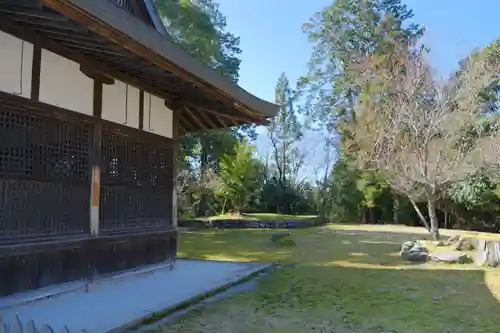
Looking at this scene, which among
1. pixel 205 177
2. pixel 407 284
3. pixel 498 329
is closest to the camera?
pixel 498 329

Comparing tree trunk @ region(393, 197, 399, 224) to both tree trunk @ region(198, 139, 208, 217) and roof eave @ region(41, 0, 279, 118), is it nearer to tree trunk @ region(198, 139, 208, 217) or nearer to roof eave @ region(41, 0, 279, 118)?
tree trunk @ region(198, 139, 208, 217)

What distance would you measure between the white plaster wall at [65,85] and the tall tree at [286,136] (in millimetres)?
21617

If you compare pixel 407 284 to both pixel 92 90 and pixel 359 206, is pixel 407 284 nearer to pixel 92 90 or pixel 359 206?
pixel 92 90

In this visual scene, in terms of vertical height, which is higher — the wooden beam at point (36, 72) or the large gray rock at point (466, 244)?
the wooden beam at point (36, 72)

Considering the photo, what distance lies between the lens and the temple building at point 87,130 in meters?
4.27

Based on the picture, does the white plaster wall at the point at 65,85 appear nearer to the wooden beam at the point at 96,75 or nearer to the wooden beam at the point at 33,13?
the wooden beam at the point at 96,75

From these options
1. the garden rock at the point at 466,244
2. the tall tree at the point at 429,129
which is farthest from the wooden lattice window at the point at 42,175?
the tall tree at the point at 429,129

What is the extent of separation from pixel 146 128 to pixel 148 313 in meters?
3.08

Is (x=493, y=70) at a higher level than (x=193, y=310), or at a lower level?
higher

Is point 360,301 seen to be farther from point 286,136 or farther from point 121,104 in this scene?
point 286,136

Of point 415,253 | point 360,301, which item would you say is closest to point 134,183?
point 360,301

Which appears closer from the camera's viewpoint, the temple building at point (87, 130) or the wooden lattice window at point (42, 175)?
the temple building at point (87, 130)

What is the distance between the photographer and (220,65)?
18.8m

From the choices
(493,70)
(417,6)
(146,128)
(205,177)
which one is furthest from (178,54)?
(417,6)
